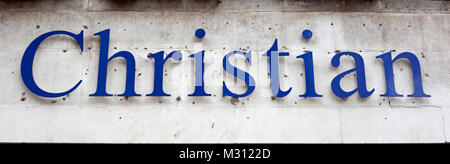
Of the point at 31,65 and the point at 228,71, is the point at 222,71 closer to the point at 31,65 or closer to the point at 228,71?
the point at 228,71

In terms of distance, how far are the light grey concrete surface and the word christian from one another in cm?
8

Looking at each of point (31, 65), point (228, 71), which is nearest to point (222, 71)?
point (228, 71)

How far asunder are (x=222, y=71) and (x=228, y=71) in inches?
3.7

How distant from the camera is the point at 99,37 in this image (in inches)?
215

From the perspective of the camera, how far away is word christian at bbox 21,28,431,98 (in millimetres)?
5199

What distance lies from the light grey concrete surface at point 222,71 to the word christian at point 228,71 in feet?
0.26

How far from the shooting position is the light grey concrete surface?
5125mm

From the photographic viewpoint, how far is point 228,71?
17.4 feet

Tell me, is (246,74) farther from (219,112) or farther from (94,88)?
(94,88)

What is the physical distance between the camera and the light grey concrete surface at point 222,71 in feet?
16.8

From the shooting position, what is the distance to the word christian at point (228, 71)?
520cm

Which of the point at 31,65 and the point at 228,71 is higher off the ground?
the point at 31,65
